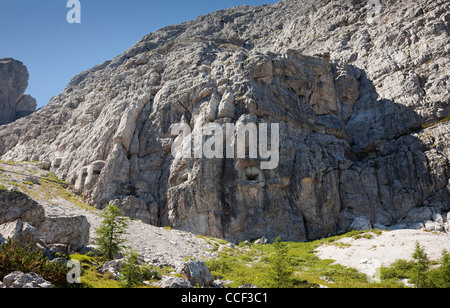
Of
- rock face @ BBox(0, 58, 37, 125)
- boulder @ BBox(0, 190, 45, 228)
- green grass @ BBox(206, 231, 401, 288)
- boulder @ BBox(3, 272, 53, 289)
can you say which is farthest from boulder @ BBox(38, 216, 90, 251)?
rock face @ BBox(0, 58, 37, 125)

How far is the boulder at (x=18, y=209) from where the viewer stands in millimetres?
20812

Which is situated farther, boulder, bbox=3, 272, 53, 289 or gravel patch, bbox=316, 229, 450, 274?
gravel patch, bbox=316, 229, 450, 274

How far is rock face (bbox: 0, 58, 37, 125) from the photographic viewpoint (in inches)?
4611

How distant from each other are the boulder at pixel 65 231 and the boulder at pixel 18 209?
2.44 feet

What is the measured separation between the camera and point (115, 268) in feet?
60.4

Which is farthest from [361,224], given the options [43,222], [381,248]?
[43,222]

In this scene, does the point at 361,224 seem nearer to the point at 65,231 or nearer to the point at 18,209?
the point at 65,231

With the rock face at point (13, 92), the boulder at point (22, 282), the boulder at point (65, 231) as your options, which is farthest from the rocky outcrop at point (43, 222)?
the rock face at point (13, 92)

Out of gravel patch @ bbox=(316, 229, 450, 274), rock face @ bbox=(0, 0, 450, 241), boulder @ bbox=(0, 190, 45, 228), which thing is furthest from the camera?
rock face @ bbox=(0, 0, 450, 241)

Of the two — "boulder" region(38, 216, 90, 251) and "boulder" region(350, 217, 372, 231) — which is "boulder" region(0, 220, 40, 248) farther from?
"boulder" region(350, 217, 372, 231)

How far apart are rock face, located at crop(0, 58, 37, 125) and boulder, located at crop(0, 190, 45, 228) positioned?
116 metres

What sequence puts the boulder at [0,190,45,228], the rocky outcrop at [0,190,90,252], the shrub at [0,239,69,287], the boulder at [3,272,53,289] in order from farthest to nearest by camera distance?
the rocky outcrop at [0,190,90,252]
the boulder at [0,190,45,228]
the shrub at [0,239,69,287]
the boulder at [3,272,53,289]

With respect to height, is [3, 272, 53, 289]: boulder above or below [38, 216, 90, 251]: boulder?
below

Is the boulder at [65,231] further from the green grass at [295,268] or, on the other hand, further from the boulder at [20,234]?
the green grass at [295,268]
